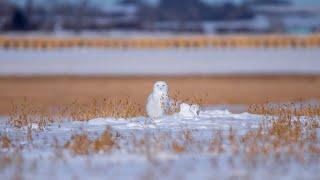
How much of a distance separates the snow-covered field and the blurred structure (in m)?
43.0

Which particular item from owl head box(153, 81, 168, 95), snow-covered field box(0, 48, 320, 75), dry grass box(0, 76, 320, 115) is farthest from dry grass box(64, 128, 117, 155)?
snow-covered field box(0, 48, 320, 75)

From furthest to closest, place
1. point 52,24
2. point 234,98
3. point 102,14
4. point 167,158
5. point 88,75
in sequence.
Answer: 1. point 102,14
2. point 52,24
3. point 88,75
4. point 234,98
5. point 167,158

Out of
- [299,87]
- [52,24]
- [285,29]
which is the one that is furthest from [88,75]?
[285,29]

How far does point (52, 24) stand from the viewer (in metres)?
108

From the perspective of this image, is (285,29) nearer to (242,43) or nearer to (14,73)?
(242,43)

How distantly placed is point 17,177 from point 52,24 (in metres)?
101

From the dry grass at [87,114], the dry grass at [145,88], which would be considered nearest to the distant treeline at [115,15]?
the dry grass at [145,88]

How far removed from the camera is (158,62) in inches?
1911

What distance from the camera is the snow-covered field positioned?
4228cm

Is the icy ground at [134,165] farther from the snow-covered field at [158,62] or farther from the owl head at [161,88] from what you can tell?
the snow-covered field at [158,62]

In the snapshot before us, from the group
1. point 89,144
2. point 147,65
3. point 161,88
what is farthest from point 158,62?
point 89,144

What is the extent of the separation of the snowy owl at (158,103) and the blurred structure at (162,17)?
84.4 meters

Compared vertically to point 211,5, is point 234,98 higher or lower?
lower

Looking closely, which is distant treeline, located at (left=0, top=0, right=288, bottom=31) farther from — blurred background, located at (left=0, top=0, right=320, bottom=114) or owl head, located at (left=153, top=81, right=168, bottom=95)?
owl head, located at (left=153, top=81, right=168, bottom=95)
